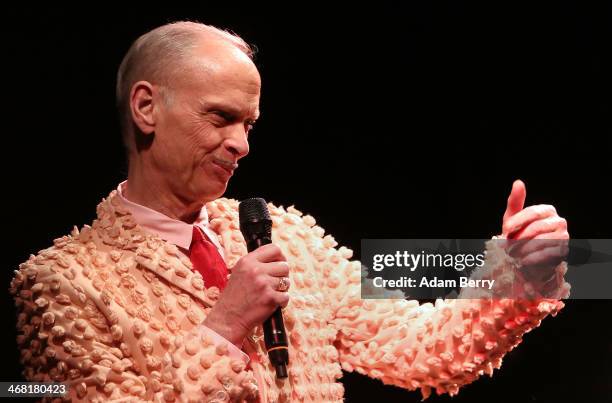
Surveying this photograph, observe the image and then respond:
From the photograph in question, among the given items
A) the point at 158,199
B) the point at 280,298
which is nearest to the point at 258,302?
the point at 280,298

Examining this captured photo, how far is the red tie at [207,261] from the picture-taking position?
186cm

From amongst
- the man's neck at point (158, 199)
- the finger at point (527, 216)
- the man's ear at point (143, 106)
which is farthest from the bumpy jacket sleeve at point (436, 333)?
the man's ear at point (143, 106)

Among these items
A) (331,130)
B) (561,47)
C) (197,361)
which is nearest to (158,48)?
(197,361)

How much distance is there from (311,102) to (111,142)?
2.19ft

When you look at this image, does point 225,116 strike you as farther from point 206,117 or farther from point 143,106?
point 143,106

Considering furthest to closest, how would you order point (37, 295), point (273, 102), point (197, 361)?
point (273, 102), point (37, 295), point (197, 361)

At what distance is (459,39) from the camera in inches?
105

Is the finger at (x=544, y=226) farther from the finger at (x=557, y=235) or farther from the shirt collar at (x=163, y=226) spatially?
the shirt collar at (x=163, y=226)

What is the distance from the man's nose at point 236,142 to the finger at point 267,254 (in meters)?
0.31

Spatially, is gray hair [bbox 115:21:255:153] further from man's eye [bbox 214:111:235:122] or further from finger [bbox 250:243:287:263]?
finger [bbox 250:243:287:263]

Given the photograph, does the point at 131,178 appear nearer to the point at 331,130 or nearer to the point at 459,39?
the point at 331,130

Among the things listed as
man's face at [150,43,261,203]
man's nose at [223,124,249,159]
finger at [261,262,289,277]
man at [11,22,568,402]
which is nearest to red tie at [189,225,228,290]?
man at [11,22,568,402]

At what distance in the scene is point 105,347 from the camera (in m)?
1.71

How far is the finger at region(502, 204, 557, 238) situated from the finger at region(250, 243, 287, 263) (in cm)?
45
